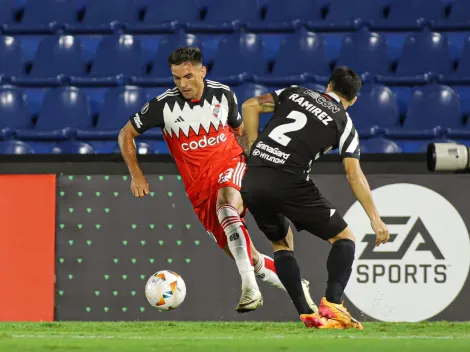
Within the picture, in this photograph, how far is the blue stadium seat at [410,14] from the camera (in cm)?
995

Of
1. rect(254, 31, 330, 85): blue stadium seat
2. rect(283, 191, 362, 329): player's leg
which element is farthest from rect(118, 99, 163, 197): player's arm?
rect(254, 31, 330, 85): blue stadium seat

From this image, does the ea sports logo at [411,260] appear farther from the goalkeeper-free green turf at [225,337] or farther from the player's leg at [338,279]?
the player's leg at [338,279]

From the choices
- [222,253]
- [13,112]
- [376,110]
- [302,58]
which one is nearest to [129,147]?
[222,253]

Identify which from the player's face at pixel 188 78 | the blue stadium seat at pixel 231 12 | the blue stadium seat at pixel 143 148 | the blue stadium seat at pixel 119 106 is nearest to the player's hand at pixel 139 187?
the player's face at pixel 188 78

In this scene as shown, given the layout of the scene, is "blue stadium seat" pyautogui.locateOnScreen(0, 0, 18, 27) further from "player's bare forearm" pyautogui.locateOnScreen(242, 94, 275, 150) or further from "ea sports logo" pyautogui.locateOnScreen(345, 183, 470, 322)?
"player's bare forearm" pyautogui.locateOnScreen(242, 94, 275, 150)

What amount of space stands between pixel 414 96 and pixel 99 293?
3.47 meters

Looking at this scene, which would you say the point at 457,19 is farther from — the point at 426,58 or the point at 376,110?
the point at 376,110

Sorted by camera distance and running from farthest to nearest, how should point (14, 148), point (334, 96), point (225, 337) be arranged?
1. point (14, 148)
2. point (334, 96)
3. point (225, 337)

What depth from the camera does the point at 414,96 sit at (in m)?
9.35

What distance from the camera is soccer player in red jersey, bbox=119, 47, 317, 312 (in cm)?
699

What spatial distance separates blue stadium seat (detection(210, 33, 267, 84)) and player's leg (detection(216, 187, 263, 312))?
295 cm

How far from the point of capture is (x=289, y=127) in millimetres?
6266

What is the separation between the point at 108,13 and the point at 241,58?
159cm

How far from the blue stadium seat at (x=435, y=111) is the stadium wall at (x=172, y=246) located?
1.53 metres
